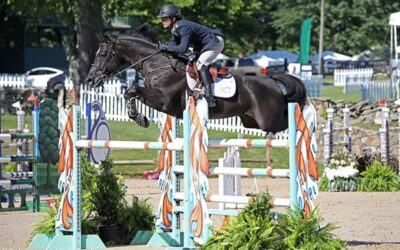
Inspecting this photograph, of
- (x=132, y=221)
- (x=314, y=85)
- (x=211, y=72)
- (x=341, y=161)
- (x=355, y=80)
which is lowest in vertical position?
(x=132, y=221)

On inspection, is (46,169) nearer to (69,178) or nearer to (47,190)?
(47,190)

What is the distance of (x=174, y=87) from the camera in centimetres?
1363

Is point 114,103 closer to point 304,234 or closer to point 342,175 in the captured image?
point 342,175

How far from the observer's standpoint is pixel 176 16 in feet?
43.8

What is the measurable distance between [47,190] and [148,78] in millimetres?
2399

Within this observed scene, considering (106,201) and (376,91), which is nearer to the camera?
(106,201)

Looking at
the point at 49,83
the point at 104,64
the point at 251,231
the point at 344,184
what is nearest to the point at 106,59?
the point at 104,64

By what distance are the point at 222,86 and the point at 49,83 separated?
88.2ft

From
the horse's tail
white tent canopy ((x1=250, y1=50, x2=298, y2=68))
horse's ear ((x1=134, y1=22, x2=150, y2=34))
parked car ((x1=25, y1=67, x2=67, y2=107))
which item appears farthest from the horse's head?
white tent canopy ((x1=250, y1=50, x2=298, y2=68))

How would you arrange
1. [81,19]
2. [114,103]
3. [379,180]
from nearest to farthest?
[379,180], [114,103], [81,19]

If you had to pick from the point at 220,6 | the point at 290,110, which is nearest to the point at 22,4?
the point at 220,6

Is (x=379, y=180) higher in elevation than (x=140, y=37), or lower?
lower

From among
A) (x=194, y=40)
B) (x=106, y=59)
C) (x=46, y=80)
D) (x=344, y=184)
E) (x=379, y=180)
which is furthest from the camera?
(x=46, y=80)

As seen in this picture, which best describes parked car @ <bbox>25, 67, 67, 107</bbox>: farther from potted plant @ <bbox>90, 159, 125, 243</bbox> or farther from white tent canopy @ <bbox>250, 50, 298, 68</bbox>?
potted plant @ <bbox>90, 159, 125, 243</bbox>
